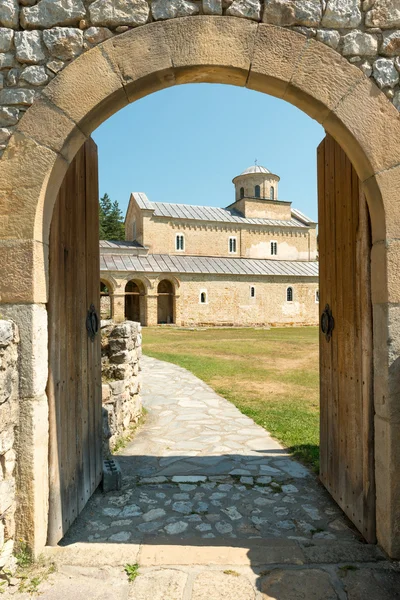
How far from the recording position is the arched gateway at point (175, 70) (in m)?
2.60

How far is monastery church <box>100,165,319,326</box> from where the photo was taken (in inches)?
1144

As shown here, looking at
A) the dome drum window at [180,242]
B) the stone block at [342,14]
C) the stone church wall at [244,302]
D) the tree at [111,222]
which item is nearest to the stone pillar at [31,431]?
the stone block at [342,14]

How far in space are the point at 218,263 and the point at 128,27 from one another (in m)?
29.3

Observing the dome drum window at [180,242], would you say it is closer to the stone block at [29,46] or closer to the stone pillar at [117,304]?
the stone pillar at [117,304]

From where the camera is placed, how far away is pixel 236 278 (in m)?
30.7

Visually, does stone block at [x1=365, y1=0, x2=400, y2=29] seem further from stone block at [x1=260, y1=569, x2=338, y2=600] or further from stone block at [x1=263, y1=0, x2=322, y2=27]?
stone block at [x1=260, y1=569, x2=338, y2=600]

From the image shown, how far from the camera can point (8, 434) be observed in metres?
2.44

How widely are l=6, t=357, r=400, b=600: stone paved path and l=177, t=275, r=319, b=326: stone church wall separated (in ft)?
80.7

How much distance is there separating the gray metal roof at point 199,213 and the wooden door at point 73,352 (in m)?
28.6

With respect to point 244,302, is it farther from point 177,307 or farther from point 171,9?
point 171,9

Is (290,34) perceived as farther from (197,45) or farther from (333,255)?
(333,255)

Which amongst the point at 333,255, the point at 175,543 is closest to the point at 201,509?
the point at 175,543

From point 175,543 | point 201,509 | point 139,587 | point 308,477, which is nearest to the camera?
point 139,587

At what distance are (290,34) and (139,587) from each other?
3555mm
